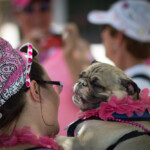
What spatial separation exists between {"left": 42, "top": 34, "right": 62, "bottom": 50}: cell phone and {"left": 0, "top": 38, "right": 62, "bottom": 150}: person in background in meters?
2.29

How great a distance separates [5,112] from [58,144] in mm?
355

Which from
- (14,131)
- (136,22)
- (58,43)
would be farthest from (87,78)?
(58,43)

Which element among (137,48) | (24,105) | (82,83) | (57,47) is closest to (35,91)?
(24,105)

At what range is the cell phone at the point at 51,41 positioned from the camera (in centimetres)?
402

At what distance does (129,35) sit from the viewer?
3.01 m

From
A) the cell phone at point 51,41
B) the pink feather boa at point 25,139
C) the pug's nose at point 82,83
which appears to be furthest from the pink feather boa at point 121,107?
the cell phone at point 51,41

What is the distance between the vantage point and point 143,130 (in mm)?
1740

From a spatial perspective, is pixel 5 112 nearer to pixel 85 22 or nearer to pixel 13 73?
pixel 13 73

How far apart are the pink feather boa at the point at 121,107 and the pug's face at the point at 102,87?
81 mm

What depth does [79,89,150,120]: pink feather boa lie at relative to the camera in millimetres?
1715

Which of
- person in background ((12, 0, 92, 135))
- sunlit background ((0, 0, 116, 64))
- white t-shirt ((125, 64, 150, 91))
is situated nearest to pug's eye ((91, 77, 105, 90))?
person in background ((12, 0, 92, 135))

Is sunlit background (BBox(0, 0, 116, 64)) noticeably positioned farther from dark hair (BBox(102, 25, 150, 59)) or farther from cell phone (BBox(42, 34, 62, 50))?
dark hair (BBox(102, 25, 150, 59))

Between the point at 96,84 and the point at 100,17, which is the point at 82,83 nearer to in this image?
the point at 96,84

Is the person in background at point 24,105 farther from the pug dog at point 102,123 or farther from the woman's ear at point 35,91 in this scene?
the pug dog at point 102,123
